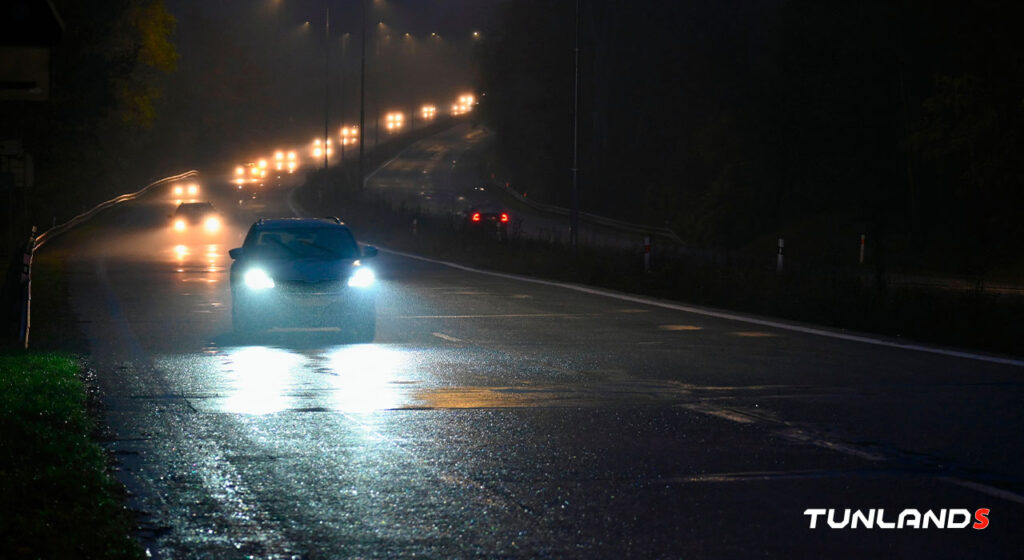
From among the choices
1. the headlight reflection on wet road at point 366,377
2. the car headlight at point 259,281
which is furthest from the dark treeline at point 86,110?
the headlight reflection on wet road at point 366,377

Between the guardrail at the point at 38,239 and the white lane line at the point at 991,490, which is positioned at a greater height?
the guardrail at the point at 38,239

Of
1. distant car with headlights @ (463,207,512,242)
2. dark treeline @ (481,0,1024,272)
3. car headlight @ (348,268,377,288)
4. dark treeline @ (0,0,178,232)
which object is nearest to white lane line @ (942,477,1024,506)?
car headlight @ (348,268,377,288)

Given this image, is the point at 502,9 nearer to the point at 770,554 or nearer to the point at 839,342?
the point at 839,342

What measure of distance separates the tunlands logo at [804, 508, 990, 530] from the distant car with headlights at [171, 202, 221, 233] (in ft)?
174

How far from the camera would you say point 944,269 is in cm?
4575

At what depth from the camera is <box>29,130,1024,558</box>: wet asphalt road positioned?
6734 mm

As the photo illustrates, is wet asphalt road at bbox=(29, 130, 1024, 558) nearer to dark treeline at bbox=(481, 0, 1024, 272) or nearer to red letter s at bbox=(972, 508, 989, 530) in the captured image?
red letter s at bbox=(972, 508, 989, 530)

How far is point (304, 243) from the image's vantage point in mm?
18609

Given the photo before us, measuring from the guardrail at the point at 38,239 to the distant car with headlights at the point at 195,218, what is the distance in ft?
14.5

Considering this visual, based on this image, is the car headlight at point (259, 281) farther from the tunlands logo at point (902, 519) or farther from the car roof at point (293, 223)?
the tunlands logo at point (902, 519)

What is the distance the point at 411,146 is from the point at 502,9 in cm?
4342

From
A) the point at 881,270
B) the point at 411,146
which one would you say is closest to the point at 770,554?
the point at 881,270

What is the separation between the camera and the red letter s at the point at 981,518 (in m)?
6.88

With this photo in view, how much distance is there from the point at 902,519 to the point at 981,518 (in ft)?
1.47
